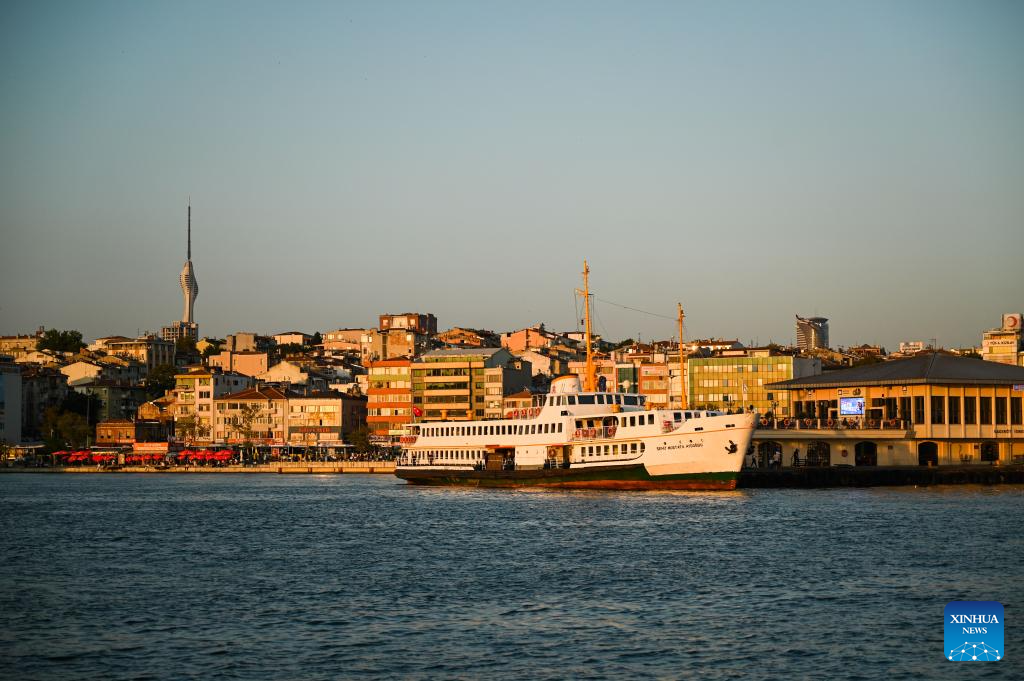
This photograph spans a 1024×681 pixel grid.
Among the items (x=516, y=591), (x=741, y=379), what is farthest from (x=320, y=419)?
(x=516, y=591)

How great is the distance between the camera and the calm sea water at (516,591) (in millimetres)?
23281

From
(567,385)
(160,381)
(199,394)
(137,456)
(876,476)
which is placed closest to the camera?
(567,385)

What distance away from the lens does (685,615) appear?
27.5 m

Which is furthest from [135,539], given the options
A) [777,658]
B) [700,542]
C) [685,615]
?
[777,658]

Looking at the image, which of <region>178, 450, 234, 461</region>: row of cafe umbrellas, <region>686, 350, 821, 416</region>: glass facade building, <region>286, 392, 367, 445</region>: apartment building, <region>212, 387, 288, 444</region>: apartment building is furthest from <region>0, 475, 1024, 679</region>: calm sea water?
<region>212, 387, 288, 444</region>: apartment building

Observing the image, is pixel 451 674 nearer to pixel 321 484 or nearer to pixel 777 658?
pixel 777 658

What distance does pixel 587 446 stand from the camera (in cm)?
6525

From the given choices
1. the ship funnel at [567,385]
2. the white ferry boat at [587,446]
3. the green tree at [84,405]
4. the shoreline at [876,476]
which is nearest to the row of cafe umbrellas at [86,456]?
the green tree at [84,405]

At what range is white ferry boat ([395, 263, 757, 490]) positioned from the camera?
60.5m

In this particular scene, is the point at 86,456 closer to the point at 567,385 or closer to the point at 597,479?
the point at 567,385

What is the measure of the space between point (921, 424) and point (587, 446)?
23154mm

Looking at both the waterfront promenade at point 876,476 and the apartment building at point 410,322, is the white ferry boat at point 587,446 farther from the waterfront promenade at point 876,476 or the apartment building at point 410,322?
the apartment building at point 410,322

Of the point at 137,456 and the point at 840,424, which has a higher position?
the point at 840,424

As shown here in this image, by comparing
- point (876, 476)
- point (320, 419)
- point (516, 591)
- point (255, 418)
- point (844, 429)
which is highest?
point (255, 418)
